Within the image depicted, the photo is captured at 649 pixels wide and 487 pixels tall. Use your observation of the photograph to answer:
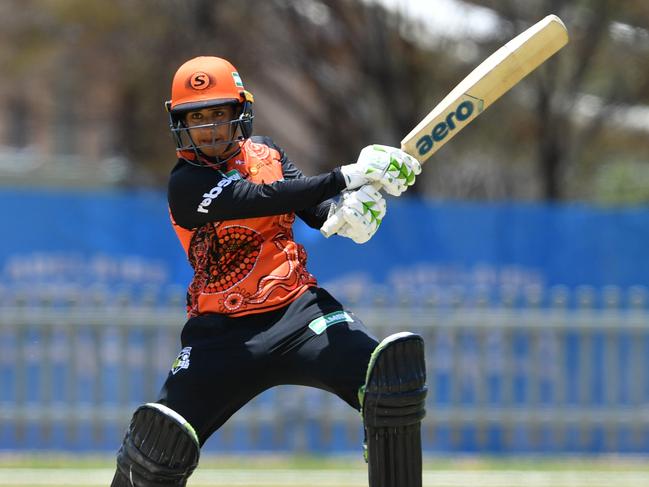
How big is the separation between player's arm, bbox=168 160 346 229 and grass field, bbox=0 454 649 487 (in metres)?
3.65

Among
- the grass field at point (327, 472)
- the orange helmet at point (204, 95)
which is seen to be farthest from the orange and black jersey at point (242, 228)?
the grass field at point (327, 472)

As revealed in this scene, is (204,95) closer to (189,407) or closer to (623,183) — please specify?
(189,407)

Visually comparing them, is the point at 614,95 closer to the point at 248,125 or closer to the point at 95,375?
the point at 95,375

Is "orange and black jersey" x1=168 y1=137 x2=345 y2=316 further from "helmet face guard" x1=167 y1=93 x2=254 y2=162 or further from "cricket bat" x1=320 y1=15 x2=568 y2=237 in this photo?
"cricket bat" x1=320 y1=15 x2=568 y2=237

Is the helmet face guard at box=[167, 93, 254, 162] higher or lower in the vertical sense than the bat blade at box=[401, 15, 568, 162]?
lower

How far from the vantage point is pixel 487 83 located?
14.9 ft

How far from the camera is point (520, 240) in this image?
Result: 10.4m

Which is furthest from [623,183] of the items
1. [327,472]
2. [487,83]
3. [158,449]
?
[158,449]

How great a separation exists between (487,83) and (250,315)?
122 centimetres

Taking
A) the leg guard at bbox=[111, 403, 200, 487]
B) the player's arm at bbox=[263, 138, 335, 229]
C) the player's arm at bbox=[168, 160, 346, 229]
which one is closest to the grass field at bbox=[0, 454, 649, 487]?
the player's arm at bbox=[263, 138, 335, 229]

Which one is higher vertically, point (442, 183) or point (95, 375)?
point (442, 183)

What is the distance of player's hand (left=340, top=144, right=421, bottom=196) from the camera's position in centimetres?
436

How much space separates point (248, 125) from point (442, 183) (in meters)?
18.0

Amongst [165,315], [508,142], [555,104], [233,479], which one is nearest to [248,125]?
[233,479]
